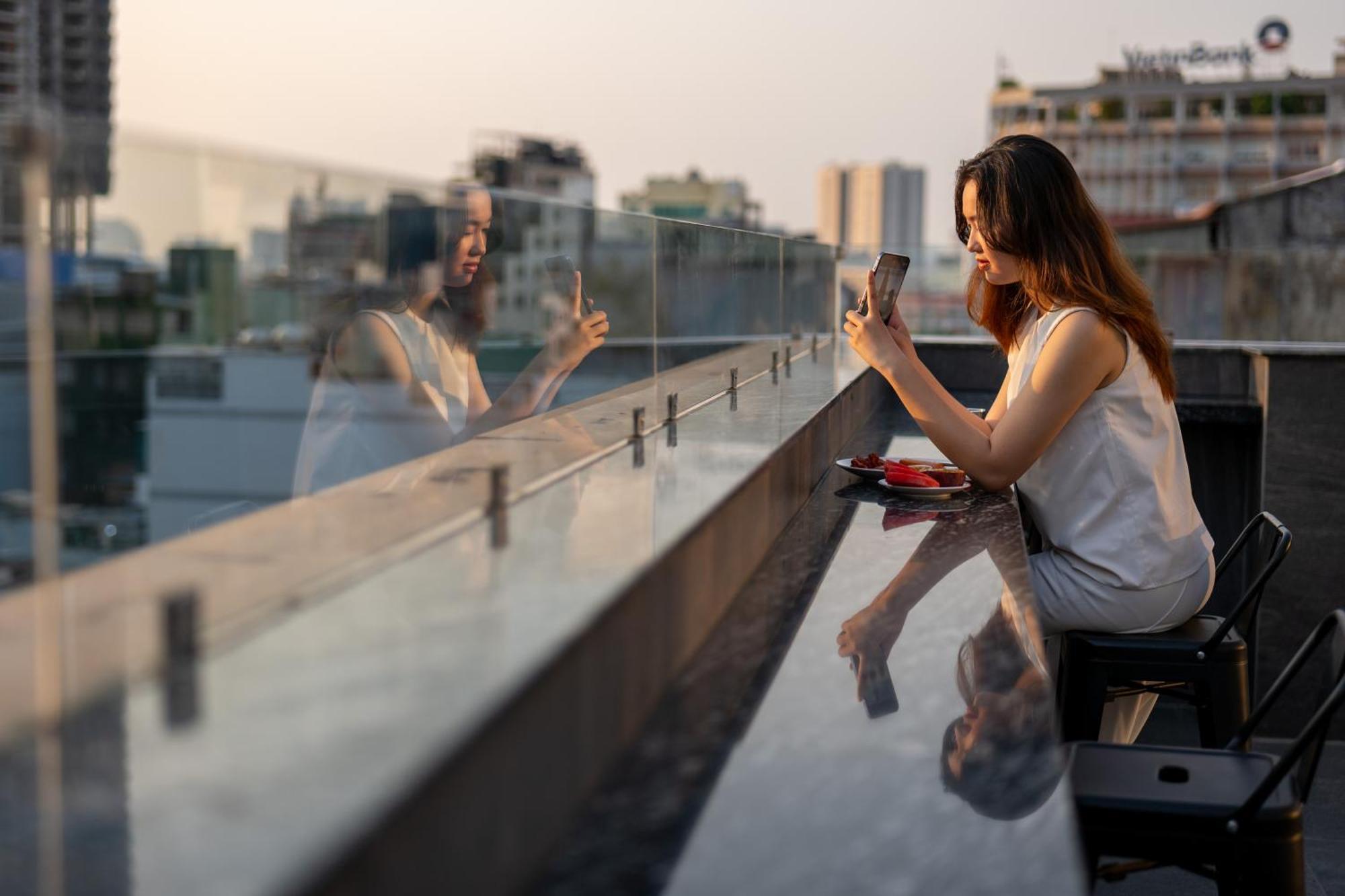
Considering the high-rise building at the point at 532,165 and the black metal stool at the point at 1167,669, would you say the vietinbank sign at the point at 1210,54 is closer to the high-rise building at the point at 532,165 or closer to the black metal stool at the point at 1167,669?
the high-rise building at the point at 532,165

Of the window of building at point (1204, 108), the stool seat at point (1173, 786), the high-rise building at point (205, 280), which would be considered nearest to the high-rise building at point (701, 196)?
the window of building at point (1204, 108)

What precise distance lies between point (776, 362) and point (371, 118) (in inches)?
3191

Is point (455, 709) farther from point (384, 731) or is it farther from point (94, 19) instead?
point (94, 19)

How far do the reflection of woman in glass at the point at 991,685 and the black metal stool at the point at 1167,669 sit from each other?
0.39 m

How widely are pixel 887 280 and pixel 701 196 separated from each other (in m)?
99.6

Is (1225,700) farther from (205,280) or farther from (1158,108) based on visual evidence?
(1158,108)

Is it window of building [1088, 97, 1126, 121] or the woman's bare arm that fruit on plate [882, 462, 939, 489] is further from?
window of building [1088, 97, 1126, 121]

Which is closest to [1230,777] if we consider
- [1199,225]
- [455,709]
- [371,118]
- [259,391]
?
[455,709]

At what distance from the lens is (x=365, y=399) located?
3.44 metres

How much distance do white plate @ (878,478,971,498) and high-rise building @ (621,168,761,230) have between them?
79.1m

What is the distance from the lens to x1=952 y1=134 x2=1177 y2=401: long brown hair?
313 cm

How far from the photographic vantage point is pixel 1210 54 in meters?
83.6

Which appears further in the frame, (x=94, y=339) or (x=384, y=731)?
(x=94, y=339)

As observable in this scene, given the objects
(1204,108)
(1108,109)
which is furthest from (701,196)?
(1204,108)
